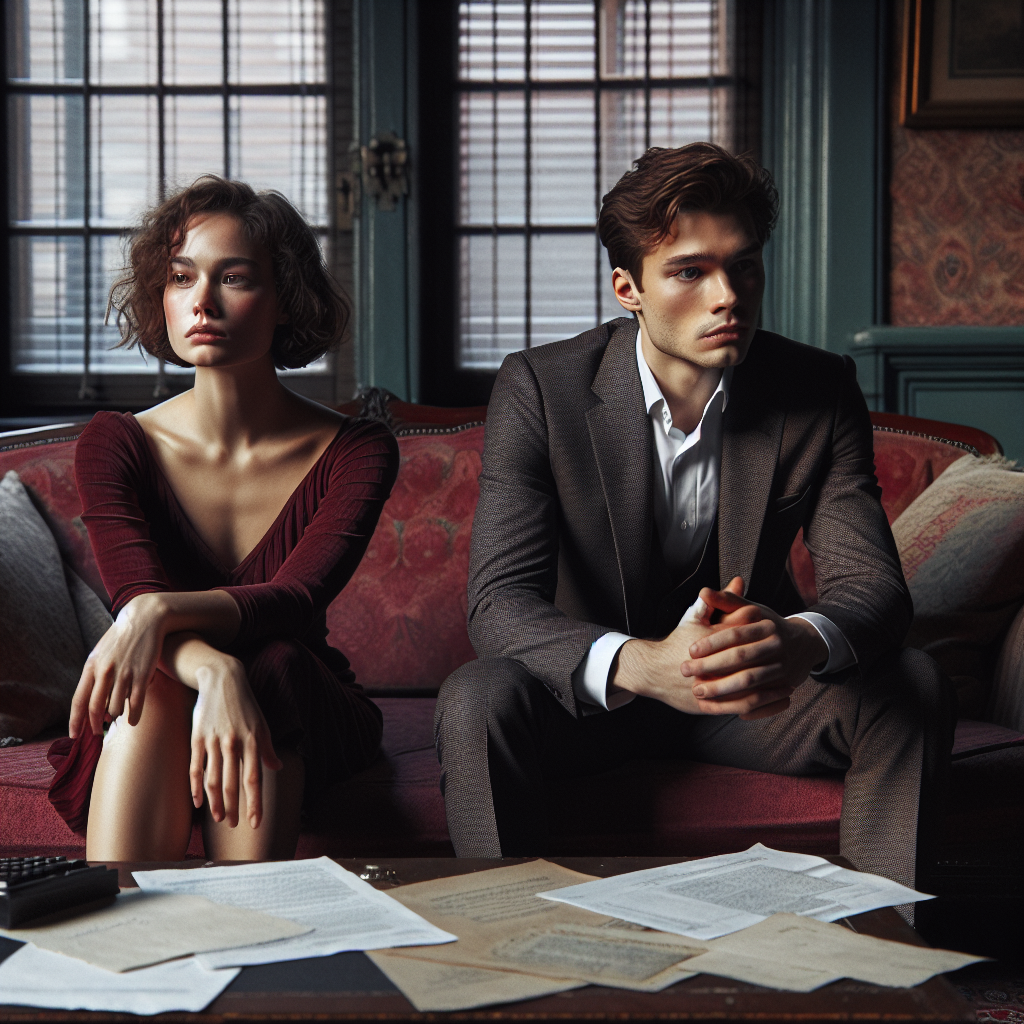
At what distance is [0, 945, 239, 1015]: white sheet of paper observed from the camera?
0.72 m

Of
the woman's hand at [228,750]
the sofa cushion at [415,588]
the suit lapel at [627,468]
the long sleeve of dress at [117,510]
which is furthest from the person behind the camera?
the sofa cushion at [415,588]

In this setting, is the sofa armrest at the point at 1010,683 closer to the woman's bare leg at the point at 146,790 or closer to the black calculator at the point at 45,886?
the woman's bare leg at the point at 146,790

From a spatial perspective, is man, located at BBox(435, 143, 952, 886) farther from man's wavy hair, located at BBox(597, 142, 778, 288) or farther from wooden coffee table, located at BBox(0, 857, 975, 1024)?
wooden coffee table, located at BBox(0, 857, 975, 1024)

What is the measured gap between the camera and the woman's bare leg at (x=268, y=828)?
1.32m

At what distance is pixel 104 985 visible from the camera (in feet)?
2.45

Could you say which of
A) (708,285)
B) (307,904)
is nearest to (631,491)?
(708,285)

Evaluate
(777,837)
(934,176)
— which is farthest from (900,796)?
(934,176)

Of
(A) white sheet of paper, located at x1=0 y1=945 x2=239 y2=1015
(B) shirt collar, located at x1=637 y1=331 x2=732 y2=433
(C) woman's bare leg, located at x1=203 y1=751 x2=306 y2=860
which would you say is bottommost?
(C) woman's bare leg, located at x1=203 y1=751 x2=306 y2=860

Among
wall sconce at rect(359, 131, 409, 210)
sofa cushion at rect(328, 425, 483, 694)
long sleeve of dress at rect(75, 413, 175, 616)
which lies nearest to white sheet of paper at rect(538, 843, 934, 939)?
long sleeve of dress at rect(75, 413, 175, 616)

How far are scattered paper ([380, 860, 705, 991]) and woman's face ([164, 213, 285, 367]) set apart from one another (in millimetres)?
931

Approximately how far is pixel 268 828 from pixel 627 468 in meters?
0.73

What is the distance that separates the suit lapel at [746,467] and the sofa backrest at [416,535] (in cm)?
52

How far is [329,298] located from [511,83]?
165 centimetres

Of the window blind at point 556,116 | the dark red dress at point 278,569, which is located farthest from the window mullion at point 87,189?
the dark red dress at point 278,569
